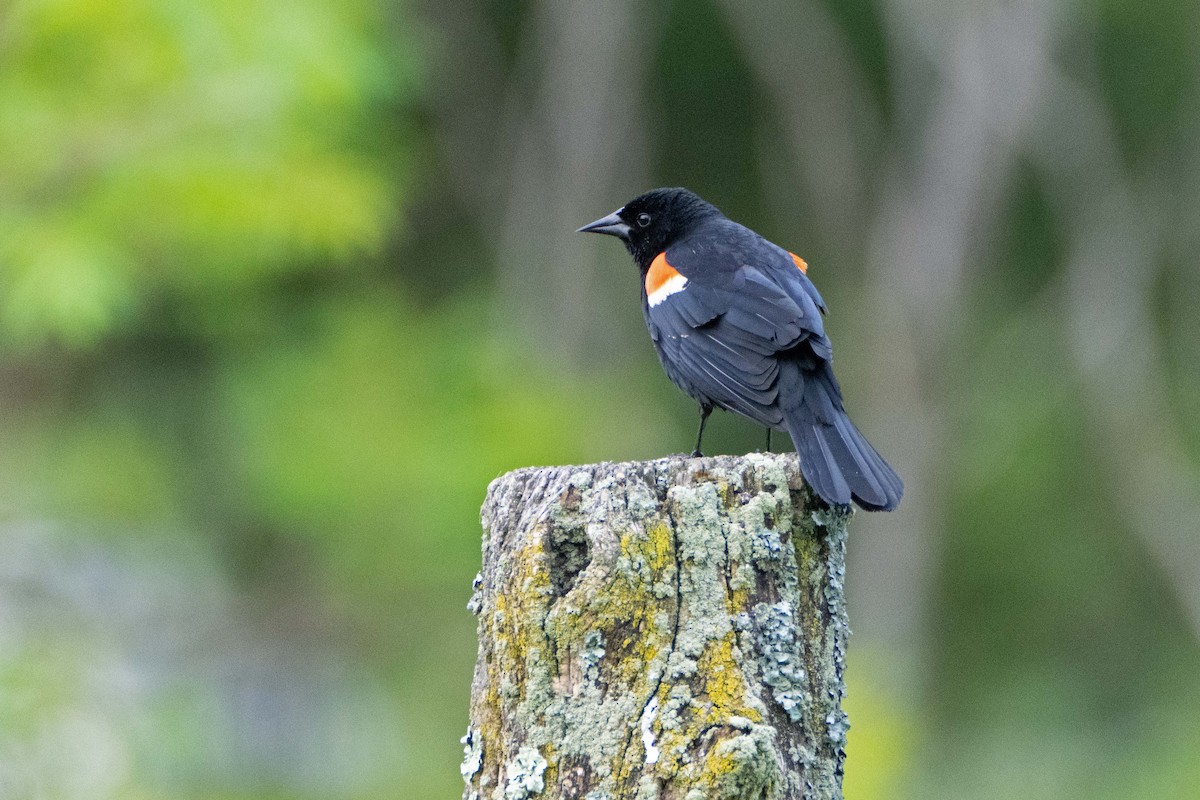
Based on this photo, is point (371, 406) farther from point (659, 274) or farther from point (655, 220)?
point (659, 274)

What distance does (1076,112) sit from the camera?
866 cm

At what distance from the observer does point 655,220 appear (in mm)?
4789

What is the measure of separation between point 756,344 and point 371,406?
4593 millimetres

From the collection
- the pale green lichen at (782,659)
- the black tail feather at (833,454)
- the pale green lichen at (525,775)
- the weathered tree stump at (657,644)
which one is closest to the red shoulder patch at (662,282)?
the black tail feather at (833,454)

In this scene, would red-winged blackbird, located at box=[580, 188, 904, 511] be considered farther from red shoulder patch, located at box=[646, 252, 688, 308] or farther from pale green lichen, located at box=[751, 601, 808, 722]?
pale green lichen, located at box=[751, 601, 808, 722]

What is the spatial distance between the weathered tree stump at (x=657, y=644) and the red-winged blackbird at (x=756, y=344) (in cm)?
38

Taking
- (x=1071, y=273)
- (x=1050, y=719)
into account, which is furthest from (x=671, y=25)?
(x=1050, y=719)

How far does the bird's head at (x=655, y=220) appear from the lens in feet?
15.5

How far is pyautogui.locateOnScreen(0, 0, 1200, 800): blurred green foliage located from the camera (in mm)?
5359

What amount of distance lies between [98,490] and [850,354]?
16.3ft

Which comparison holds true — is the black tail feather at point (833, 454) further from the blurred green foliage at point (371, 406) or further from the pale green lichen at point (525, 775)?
the blurred green foliage at point (371, 406)

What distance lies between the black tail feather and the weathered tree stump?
0.45ft

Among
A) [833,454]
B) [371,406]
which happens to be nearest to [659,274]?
[833,454]

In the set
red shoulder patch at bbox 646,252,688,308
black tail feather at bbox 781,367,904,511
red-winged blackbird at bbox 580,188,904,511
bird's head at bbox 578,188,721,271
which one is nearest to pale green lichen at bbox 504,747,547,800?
black tail feather at bbox 781,367,904,511
